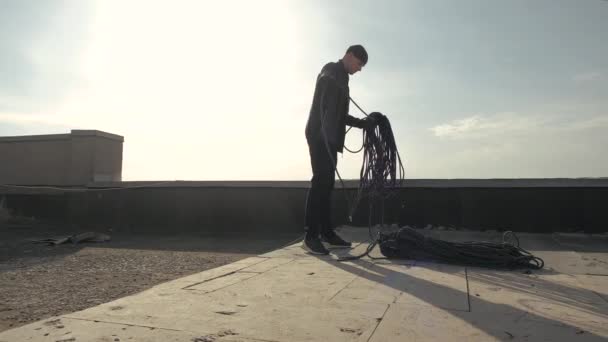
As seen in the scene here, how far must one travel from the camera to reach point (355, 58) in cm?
332

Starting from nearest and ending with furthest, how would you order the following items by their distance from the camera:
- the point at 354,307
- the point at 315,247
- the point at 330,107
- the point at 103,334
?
1. the point at 103,334
2. the point at 354,307
3. the point at 315,247
4. the point at 330,107

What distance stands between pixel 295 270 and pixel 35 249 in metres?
3.12

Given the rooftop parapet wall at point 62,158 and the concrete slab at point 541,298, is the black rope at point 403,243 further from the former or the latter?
the rooftop parapet wall at point 62,158

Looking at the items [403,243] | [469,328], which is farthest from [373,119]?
[469,328]

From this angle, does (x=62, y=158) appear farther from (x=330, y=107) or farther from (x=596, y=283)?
(x=596, y=283)

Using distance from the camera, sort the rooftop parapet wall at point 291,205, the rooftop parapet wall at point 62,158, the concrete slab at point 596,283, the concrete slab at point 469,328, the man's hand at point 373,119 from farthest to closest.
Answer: the rooftop parapet wall at point 62,158
the rooftop parapet wall at point 291,205
the man's hand at point 373,119
the concrete slab at point 596,283
the concrete slab at point 469,328

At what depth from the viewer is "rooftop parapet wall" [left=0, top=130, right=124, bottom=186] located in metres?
6.36

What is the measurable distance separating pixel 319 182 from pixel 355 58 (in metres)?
0.97

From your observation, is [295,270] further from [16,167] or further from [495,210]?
[16,167]

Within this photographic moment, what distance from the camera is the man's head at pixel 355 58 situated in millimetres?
3311

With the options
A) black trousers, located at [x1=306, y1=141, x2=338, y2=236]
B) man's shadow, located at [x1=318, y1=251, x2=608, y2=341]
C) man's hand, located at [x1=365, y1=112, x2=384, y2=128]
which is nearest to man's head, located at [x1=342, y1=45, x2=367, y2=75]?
man's hand, located at [x1=365, y1=112, x2=384, y2=128]

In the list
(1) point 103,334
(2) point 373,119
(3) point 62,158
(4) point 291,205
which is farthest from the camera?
(3) point 62,158

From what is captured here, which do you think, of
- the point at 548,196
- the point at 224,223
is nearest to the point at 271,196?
the point at 224,223

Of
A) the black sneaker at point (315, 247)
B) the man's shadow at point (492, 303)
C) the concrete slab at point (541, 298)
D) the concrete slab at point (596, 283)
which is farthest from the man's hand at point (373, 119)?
the concrete slab at point (596, 283)
